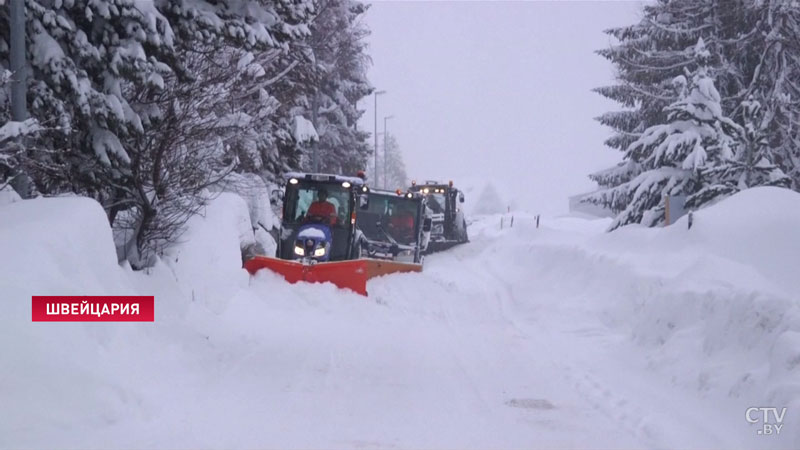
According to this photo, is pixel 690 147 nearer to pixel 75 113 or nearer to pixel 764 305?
pixel 764 305

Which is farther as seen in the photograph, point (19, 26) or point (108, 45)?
point (108, 45)

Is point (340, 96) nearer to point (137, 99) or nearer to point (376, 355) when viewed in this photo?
point (137, 99)

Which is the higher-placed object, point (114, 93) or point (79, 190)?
point (114, 93)

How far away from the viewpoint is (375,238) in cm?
2080

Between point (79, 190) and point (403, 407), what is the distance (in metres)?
5.19

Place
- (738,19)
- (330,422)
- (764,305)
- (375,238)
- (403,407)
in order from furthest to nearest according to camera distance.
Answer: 1. (738,19)
2. (375,238)
3. (764,305)
4. (403,407)
5. (330,422)

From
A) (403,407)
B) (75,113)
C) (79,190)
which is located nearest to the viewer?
(403,407)

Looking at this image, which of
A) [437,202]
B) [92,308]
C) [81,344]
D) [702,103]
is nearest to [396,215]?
[437,202]

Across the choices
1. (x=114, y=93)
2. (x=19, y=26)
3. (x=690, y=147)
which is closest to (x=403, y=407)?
(x=114, y=93)

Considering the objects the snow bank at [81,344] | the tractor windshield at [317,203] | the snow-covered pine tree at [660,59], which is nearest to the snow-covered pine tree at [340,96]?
the tractor windshield at [317,203]

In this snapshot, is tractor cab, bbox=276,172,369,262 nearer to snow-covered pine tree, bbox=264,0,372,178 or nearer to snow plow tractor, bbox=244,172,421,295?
snow plow tractor, bbox=244,172,421,295

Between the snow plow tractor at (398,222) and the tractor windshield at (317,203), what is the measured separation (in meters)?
4.89

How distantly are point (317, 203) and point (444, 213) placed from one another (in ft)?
43.6

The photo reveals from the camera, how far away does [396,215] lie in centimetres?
2169
